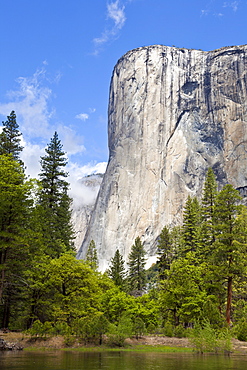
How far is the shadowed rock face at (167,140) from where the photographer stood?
10969 centimetres

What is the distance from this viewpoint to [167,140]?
382 ft

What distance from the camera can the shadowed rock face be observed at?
109688 millimetres

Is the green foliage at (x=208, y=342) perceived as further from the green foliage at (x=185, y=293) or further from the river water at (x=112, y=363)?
the green foliage at (x=185, y=293)

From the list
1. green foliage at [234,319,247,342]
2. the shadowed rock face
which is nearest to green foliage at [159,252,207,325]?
green foliage at [234,319,247,342]

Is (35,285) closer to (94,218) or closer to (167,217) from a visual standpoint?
(167,217)

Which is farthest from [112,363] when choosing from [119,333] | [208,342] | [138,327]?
[138,327]

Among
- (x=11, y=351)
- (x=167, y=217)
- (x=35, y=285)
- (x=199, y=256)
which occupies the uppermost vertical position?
(x=167, y=217)

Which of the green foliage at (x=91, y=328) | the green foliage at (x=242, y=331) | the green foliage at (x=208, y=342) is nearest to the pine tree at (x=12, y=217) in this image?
the green foliage at (x=91, y=328)

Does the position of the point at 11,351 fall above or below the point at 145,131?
below

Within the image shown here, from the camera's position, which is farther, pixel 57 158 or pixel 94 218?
pixel 94 218

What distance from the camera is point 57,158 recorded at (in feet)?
128

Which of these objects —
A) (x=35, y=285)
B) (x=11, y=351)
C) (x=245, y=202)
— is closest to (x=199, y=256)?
(x=35, y=285)

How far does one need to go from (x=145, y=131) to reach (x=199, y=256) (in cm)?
8184

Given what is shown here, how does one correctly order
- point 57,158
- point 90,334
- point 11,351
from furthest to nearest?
1. point 57,158
2. point 90,334
3. point 11,351
